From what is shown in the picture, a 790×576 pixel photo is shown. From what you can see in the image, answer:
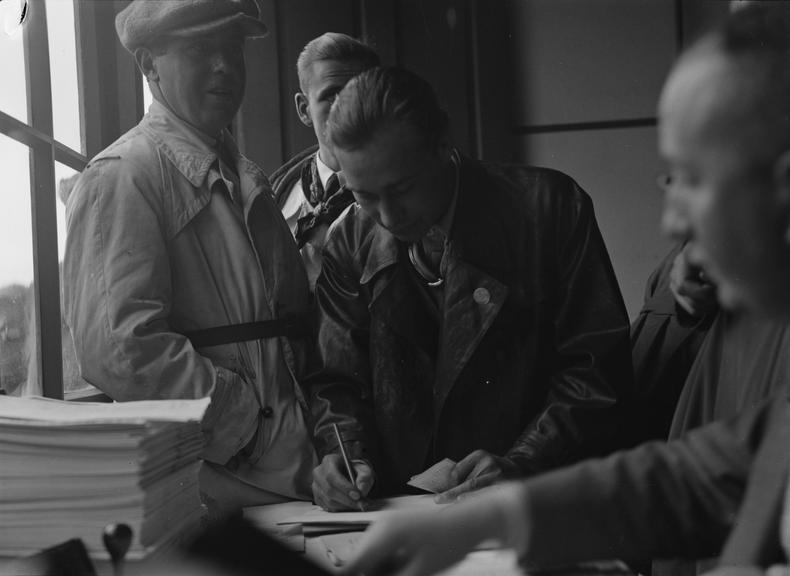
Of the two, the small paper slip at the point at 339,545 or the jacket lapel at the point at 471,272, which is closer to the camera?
the small paper slip at the point at 339,545

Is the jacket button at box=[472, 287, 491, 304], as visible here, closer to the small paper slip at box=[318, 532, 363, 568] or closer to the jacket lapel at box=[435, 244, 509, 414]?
the jacket lapel at box=[435, 244, 509, 414]

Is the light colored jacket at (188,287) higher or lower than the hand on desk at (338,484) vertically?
higher

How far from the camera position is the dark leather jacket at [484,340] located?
0.87 m

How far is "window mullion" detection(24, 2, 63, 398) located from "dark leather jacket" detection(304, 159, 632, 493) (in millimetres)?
265

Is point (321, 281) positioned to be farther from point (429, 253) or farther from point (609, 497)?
point (609, 497)

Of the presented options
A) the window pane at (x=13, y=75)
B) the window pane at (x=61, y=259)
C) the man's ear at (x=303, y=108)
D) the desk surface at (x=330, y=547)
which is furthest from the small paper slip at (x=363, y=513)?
the window pane at (x=13, y=75)

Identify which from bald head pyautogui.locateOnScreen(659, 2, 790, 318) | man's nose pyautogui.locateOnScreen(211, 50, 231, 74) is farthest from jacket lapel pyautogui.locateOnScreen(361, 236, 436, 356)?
bald head pyautogui.locateOnScreen(659, 2, 790, 318)

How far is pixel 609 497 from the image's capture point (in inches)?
18.5

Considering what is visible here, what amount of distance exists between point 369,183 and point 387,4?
0.17 meters

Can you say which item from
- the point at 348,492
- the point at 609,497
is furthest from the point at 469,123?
the point at 609,497

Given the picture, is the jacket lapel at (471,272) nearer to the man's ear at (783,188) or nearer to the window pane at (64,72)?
the window pane at (64,72)

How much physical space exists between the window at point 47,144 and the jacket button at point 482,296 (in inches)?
15.6

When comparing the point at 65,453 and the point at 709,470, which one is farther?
the point at 65,453

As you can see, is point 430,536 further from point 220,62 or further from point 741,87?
point 220,62
